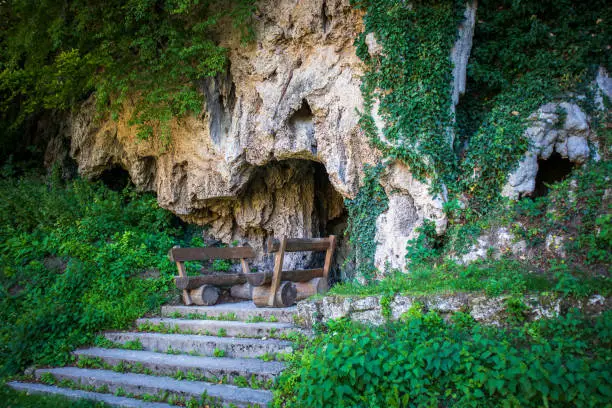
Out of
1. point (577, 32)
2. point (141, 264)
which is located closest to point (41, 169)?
point (141, 264)

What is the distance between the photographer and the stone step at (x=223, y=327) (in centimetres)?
657

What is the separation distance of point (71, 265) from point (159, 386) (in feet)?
14.2

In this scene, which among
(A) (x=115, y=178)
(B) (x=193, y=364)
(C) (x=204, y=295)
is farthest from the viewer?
(A) (x=115, y=178)

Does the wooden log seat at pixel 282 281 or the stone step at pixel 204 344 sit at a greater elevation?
the wooden log seat at pixel 282 281

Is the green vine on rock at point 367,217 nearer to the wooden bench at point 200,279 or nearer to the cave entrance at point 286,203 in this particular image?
the wooden bench at point 200,279

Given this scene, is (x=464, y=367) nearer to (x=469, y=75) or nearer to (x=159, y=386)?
(x=159, y=386)

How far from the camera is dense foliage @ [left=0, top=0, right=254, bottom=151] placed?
9086 millimetres

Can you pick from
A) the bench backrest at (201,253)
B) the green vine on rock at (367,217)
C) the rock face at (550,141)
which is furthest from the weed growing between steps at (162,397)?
the rock face at (550,141)

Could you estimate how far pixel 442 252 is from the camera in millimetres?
7148

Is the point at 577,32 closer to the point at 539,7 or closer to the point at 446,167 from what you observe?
the point at 539,7

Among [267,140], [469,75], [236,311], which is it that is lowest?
[236,311]

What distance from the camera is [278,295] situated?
7.57 meters

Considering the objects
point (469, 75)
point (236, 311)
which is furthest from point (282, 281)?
point (469, 75)

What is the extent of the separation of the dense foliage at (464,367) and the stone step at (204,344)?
3.67 feet
